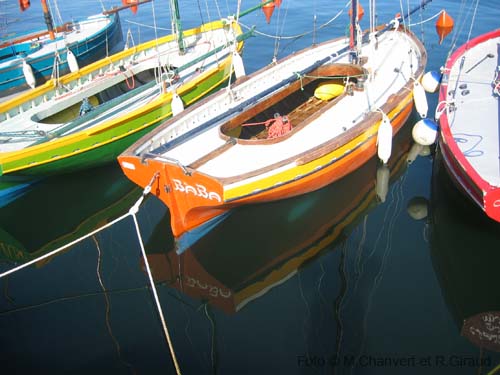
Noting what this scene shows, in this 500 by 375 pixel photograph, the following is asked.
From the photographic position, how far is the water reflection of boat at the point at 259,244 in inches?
447

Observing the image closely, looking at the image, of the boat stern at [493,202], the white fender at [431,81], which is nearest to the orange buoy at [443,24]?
the white fender at [431,81]

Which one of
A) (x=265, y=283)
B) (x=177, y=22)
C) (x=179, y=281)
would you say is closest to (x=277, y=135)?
(x=265, y=283)

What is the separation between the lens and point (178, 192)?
11.5 metres

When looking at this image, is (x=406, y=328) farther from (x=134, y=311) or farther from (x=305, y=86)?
(x=305, y=86)

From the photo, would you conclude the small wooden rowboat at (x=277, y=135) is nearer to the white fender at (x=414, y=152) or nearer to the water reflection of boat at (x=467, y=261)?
the white fender at (x=414, y=152)

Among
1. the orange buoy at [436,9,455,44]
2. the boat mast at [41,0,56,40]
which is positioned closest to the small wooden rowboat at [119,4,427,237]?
the orange buoy at [436,9,455,44]

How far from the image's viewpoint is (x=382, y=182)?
14539 millimetres

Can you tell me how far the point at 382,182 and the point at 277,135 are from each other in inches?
152

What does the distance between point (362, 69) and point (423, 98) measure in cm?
239

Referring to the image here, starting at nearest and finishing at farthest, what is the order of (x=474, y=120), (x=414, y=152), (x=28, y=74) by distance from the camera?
(x=474, y=120) → (x=414, y=152) → (x=28, y=74)

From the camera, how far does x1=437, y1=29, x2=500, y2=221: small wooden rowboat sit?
10728 millimetres

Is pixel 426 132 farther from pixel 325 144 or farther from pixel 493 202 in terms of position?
pixel 493 202

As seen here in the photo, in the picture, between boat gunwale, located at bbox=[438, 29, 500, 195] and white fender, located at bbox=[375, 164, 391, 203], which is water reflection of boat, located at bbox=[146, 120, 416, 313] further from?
boat gunwale, located at bbox=[438, 29, 500, 195]

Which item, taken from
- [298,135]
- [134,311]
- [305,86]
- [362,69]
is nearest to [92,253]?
[134,311]
